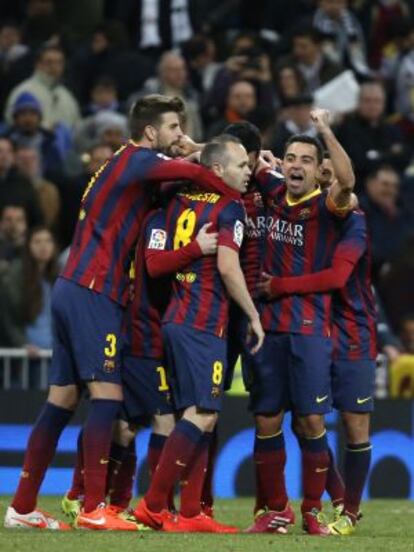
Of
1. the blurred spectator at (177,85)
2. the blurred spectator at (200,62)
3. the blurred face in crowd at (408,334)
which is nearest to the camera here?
the blurred face in crowd at (408,334)

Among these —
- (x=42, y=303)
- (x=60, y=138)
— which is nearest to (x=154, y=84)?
(x=60, y=138)

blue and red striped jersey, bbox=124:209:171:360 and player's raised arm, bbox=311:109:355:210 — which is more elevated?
player's raised arm, bbox=311:109:355:210

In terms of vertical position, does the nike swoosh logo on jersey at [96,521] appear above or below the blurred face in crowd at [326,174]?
below

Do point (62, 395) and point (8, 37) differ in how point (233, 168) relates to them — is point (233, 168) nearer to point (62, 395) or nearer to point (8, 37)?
point (62, 395)

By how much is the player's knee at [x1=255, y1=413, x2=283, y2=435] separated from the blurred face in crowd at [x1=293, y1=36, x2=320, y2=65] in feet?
27.0

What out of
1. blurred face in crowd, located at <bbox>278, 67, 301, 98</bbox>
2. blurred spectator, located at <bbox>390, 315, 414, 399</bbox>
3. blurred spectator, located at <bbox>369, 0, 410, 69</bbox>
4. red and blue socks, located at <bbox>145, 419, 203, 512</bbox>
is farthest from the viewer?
blurred spectator, located at <bbox>369, 0, 410, 69</bbox>

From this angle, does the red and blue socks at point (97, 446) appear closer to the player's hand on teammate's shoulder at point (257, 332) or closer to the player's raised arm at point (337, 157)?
the player's hand on teammate's shoulder at point (257, 332)

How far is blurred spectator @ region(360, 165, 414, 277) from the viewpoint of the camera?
16062mm

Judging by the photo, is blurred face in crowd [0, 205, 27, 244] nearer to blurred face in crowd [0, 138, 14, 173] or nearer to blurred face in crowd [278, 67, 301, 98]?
blurred face in crowd [0, 138, 14, 173]

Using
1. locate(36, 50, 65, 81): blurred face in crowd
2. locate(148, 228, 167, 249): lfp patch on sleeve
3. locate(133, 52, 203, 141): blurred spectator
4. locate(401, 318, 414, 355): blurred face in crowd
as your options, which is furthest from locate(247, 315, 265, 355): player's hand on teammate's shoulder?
locate(36, 50, 65, 81): blurred face in crowd

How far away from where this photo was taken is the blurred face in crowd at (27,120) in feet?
53.0

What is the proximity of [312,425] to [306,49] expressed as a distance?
8.38 metres

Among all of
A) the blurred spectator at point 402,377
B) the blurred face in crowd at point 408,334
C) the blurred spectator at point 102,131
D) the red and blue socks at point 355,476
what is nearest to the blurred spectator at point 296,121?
the blurred spectator at point 102,131

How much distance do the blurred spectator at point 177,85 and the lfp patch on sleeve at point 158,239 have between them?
22.0 feet
